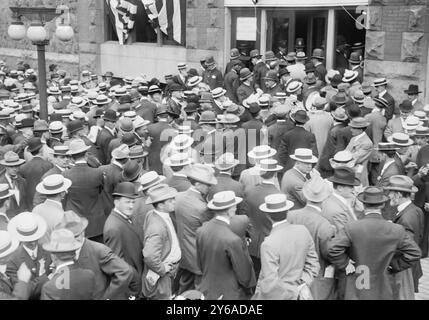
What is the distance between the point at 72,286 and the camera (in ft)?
15.9

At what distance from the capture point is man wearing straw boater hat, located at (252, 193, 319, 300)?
5.48 m

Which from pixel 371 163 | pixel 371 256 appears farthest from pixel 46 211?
pixel 371 163

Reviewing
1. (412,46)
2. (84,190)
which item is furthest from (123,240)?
(412,46)

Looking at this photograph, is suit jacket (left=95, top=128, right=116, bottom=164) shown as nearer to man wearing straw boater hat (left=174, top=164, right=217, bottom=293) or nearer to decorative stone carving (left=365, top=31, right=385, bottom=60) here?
man wearing straw boater hat (left=174, top=164, right=217, bottom=293)

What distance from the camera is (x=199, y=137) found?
32.9 ft

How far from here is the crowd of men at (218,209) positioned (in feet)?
18.3

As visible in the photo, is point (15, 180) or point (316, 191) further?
point (15, 180)

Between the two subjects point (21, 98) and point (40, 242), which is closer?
point (40, 242)

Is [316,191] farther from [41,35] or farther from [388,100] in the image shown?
[41,35]

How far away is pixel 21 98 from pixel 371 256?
990 centimetres

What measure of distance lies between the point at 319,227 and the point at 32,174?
171 inches

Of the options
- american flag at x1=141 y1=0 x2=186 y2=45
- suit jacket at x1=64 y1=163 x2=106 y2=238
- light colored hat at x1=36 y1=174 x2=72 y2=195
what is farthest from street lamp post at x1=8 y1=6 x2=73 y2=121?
american flag at x1=141 y1=0 x2=186 y2=45

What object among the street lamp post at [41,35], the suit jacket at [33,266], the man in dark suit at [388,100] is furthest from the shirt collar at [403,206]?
the street lamp post at [41,35]

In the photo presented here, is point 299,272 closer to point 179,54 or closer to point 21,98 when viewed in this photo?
point 21,98
